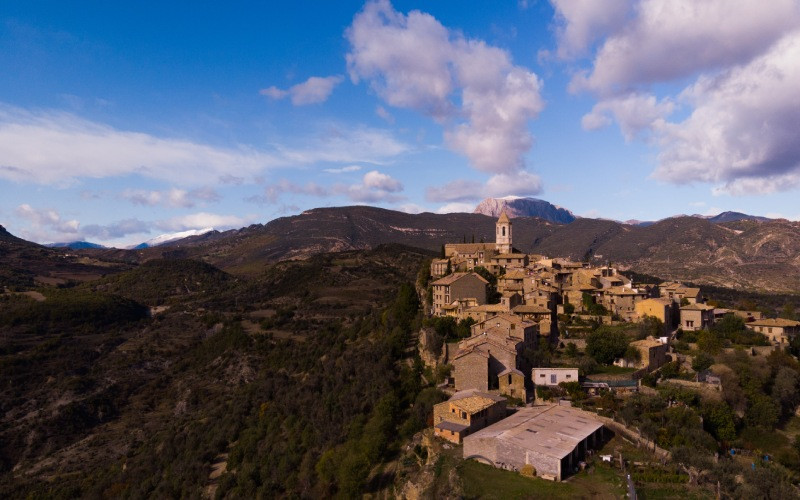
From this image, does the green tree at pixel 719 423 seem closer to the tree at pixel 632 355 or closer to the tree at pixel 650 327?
the tree at pixel 632 355

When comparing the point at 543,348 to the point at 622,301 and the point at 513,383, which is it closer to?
the point at 513,383

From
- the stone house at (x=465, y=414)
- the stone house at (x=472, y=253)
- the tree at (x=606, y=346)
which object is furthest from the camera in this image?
the stone house at (x=472, y=253)

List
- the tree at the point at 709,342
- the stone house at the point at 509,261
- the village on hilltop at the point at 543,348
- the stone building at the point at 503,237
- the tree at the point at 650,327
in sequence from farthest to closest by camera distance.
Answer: the stone building at the point at 503,237, the stone house at the point at 509,261, the tree at the point at 650,327, the tree at the point at 709,342, the village on hilltop at the point at 543,348

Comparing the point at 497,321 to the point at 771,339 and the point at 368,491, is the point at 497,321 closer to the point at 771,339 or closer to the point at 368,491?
the point at 368,491

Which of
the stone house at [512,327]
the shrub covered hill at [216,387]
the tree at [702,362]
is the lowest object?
the shrub covered hill at [216,387]

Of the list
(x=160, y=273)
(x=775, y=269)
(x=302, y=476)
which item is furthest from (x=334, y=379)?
(x=775, y=269)

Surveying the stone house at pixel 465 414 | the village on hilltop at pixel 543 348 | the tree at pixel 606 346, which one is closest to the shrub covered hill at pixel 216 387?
the stone house at pixel 465 414
